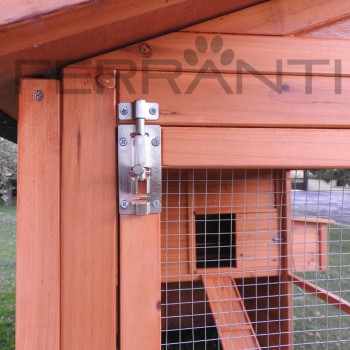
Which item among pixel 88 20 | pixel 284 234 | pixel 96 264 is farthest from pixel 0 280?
pixel 88 20

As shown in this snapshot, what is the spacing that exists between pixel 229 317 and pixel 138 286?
1677 mm

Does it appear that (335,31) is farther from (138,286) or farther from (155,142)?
(138,286)

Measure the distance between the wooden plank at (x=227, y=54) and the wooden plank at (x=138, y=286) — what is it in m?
0.48

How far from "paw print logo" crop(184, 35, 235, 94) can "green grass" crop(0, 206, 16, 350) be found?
4.02 m

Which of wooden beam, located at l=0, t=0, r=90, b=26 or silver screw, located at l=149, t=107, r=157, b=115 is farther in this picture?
silver screw, located at l=149, t=107, r=157, b=115

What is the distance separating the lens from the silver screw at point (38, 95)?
868mm

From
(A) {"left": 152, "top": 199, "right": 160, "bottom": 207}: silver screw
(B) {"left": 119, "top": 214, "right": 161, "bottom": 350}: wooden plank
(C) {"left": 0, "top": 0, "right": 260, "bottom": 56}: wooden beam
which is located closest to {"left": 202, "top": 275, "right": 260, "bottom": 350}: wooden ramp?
(B) {"left": 119, "top": 214, "right": 161, "bottom": 350}: wooden plank

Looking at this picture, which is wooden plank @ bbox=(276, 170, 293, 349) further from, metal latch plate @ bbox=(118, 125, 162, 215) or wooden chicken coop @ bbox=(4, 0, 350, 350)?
metal latch plate @ bbox=(118, 125, 162, 215)

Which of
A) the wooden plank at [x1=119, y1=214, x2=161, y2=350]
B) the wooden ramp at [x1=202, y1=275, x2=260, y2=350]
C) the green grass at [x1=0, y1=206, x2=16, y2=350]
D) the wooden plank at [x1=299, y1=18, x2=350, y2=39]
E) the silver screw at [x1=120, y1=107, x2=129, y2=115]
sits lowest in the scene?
the green grass at [x1=0, y1=206, x2=16, y2=350]

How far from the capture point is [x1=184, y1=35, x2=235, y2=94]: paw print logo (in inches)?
35.7

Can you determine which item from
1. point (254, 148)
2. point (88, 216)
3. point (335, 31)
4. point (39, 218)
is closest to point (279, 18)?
point (335, 31)

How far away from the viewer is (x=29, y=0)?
589 millimetres

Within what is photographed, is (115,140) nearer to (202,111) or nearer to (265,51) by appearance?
(202,111)

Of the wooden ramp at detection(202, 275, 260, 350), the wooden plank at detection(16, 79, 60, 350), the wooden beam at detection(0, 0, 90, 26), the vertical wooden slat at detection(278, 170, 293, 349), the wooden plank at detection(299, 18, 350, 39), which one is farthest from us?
the vertical wooden slat at detection(278, 170, 293, 349)
